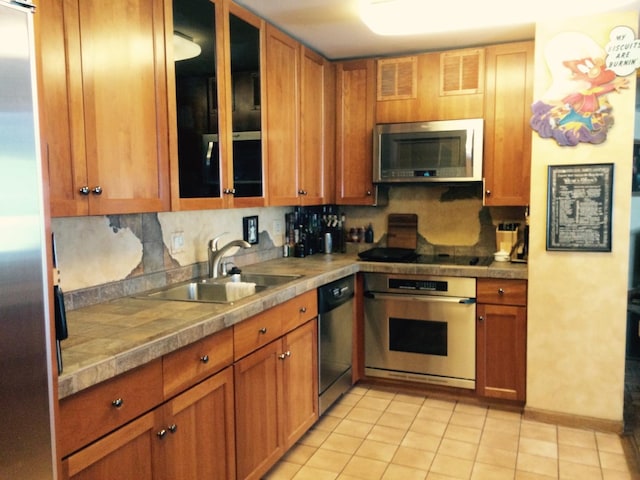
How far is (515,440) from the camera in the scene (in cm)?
289

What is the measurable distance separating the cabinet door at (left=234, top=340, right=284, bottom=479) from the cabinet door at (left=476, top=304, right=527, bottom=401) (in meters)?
1.43

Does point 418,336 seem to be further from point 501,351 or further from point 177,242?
point 177,242

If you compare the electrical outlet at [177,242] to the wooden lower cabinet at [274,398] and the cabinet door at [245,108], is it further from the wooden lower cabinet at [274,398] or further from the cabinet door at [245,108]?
the wooden lower cabinet at [274,398]

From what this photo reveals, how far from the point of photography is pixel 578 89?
289 centimetres

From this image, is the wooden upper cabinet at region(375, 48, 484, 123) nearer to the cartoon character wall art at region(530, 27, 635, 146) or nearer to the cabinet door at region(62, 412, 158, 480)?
the cartoon character wall art at region(530, 27, 635, 146)

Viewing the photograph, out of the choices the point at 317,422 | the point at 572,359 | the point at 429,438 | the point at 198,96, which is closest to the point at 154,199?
the point at 198,96

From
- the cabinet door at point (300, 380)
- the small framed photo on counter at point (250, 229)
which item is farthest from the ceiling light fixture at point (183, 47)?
the cabinet door at point (300, 380)

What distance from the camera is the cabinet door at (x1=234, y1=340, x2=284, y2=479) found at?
7.14ft

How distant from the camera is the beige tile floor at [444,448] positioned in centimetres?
255

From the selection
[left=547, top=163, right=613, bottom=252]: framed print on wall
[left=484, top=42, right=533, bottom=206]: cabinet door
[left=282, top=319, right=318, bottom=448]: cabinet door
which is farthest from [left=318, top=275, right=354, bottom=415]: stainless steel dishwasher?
[left=547, top=163, right=613, bottom=252]: framed print on wall

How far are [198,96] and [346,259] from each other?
1.67 meters

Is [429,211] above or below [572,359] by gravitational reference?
above

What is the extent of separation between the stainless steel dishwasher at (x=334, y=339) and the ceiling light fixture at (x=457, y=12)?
4.79ft

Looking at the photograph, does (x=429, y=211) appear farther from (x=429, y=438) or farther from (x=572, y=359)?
(x=429, y=438)
